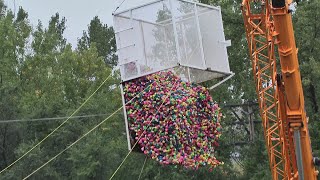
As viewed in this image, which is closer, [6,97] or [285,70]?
[285,70]

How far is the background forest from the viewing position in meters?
25.6

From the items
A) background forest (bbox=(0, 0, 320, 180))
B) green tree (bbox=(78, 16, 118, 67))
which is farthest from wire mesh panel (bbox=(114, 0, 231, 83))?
green tree (bbox=(78, 16, 118, 67))

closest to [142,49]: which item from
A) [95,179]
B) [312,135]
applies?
[312,135]

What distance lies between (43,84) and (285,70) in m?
23.0

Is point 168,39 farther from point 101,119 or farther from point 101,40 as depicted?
point 101,40

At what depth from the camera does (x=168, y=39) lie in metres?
13.5

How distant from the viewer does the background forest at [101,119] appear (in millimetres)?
25578

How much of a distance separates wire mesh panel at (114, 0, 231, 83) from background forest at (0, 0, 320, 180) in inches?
410

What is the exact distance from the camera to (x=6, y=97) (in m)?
29.4

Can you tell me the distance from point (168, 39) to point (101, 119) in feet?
55.0

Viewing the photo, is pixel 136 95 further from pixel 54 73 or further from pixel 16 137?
pixel 54 73

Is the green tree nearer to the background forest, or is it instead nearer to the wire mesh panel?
the background forest

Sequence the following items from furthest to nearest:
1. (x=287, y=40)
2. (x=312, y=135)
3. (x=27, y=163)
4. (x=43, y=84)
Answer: (x=43, y=84)
(x=27, y=163)
(x=312, y=135)
(x=287, y=40)

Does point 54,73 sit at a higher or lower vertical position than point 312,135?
higher
